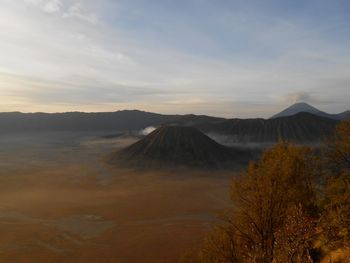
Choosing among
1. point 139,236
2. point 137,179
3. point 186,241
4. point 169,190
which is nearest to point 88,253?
point 139,236

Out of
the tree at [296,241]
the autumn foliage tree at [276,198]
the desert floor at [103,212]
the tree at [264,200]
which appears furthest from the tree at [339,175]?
the desert floor at [103,212]

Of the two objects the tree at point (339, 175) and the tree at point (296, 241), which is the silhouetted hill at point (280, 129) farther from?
the tree at point (296, 241)

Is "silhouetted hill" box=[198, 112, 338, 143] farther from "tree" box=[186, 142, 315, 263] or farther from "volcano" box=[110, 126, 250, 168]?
"tree" box=[186, 142, 315, 263]

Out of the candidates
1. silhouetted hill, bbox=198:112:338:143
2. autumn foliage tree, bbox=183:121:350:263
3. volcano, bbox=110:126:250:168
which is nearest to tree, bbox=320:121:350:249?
autumn foliage tree, bbox=183:121:350:263

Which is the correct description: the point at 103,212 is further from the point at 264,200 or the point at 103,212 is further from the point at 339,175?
the point at 264,200

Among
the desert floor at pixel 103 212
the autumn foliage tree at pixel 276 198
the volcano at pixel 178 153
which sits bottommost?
the desert floor at pixel 103 212

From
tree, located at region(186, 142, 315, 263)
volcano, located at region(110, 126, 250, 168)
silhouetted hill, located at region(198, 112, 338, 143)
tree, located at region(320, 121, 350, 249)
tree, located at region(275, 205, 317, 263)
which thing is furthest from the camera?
silhouetted hill, located at region(198, 112, 338, 143)
